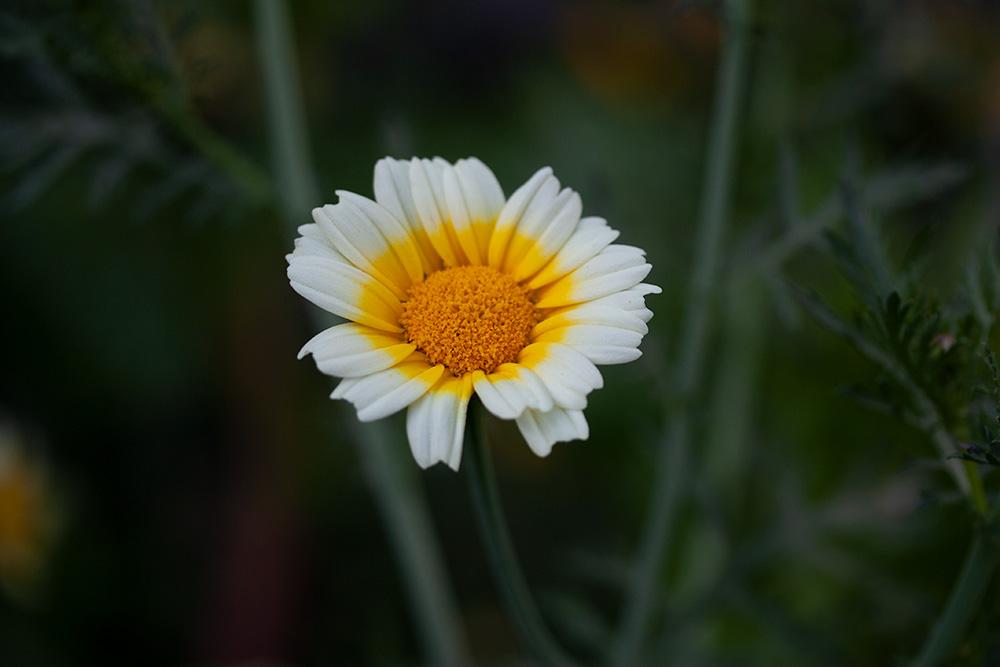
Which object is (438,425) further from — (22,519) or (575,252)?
(22,519)

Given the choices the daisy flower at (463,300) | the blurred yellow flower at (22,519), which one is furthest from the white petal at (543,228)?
the blurred yellow flower at (22,519)

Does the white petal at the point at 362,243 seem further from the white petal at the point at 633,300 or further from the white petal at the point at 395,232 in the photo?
the white petal at the point at 633,300

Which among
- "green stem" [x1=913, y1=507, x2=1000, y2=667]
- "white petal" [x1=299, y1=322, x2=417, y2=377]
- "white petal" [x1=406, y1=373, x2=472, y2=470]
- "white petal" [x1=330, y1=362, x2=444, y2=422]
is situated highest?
"white petal" [x1=299, y1=322, x2=417, y2=377]

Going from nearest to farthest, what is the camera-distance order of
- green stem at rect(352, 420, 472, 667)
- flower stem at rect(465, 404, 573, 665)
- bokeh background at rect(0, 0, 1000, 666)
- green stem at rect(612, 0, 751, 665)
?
flower stem at rect(465, 404, 573, 665), green stem at rect(612, 0, 751, 665), green stem at rect(352, 420, 472, 667), bokeh background at rect(0, 0, 1000, 666)

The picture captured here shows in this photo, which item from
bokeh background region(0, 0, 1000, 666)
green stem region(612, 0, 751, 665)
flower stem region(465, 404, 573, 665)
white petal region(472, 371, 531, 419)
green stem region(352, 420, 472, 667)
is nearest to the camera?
white petal region(472, 371, 531, 419)

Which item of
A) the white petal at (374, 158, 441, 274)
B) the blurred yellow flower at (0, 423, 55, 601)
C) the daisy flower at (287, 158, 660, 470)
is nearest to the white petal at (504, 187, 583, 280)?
the daisy flower at (287, 158, 660, 470)

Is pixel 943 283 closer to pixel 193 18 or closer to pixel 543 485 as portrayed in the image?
pixel 543 485

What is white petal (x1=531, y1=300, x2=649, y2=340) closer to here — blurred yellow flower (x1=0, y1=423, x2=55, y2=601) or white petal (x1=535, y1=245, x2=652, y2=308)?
white petal (x1=535, y1=245, x2=652, y2=308)
